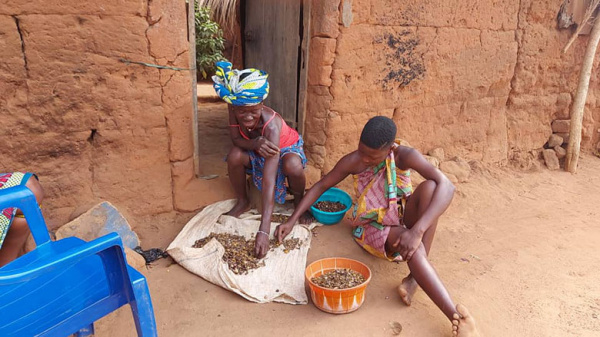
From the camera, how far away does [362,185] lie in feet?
9.61

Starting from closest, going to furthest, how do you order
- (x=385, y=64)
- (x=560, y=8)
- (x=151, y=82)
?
1. (x=151, y=82)
2. (x=385, y=64)
3. (x=560, y=8)

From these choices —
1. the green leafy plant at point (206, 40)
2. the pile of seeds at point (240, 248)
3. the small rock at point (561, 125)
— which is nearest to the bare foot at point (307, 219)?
the pile of seeds at point (240, 248)

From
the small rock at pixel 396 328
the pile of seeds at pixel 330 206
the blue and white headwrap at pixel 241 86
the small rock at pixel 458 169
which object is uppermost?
the blue and white headwrap at pixel 241 86

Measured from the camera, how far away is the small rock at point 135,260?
261 centimetres

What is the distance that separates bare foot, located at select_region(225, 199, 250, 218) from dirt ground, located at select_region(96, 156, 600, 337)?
1.19 ft

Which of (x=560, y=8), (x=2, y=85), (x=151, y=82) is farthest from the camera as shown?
(x=560, y=8)

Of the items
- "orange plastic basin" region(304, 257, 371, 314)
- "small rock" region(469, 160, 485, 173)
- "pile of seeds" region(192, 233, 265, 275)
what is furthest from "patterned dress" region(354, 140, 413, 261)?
"small rock" region(469, 160, 485, 173)

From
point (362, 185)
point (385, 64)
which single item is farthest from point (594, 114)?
point (362, 185)

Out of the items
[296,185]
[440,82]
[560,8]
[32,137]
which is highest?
[560,8]

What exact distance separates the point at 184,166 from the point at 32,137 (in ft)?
3.24

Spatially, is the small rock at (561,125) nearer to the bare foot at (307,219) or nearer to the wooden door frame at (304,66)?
the wooden door frame at (304,66)

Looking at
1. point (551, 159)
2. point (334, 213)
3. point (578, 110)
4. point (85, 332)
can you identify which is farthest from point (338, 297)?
point (578, 110)

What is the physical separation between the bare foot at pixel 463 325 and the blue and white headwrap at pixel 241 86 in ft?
5.81

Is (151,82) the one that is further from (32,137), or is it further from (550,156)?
(550,156)
